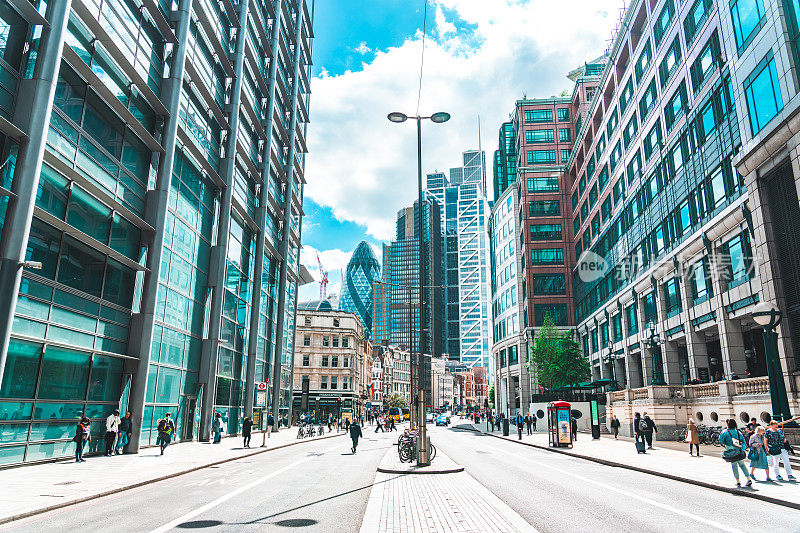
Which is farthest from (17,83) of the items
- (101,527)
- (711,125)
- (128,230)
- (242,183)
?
(711,125)

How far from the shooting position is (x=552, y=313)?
76.2m

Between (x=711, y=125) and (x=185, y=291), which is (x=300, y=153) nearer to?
(x=185, y=291)

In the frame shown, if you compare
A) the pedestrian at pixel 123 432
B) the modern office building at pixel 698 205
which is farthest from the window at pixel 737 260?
the pedestrian at pixel 123 432

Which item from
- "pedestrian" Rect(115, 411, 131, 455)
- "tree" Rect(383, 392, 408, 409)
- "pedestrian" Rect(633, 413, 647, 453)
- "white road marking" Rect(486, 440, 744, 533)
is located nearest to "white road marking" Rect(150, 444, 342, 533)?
"pedestrian" Rect(115, 411, 131, 455)

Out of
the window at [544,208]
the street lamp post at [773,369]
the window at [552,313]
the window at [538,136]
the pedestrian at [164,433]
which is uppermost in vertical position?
the window at [538,136]

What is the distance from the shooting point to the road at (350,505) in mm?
9328

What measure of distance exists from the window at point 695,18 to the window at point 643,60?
770 centimetres

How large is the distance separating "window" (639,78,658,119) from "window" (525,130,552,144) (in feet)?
120

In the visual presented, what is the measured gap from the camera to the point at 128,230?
24.9 metres

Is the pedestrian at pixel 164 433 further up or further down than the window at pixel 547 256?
further down

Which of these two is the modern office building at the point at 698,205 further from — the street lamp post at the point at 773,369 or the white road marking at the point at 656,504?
the white road marking at the point at 656,504

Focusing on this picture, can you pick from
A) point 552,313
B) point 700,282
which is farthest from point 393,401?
point 700,282

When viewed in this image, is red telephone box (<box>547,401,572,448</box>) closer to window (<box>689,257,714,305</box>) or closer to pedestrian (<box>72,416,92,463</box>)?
window (<box>689,257,714,305</box>)

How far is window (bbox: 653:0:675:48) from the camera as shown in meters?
41.4
